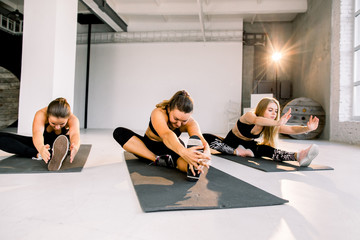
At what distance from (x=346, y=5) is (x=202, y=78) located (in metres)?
4.24

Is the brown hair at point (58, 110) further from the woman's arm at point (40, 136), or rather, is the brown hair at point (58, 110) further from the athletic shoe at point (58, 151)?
the athletic shoe at point (58, 151)

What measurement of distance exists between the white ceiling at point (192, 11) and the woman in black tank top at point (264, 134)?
14.2ft

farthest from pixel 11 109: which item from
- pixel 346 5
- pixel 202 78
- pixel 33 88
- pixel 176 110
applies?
pixel 346 5

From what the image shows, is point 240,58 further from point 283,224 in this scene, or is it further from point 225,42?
point 283,224

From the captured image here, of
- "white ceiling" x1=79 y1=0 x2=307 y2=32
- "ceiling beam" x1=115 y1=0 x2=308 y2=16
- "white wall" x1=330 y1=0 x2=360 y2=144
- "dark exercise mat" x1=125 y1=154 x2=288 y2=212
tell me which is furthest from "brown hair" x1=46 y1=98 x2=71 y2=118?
"ceiling beam" x1=115 y1=0 x2=308 y2=16

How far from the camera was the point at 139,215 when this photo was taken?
1051 mm

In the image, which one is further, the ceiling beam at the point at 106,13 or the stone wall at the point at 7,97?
the stone wall at the point at 7,97

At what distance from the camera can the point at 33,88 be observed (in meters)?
4.75

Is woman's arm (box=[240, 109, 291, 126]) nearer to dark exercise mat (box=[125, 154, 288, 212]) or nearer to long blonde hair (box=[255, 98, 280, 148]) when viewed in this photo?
long blonde hair (box=[255, 98, 280, 148])

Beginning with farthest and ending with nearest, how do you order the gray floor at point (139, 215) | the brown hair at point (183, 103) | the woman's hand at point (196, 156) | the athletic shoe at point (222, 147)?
the athletic shoe at point (222, 147) → the brown hair at point (183, 103) → the woman's hand at point (196, 156) → the gray floor at point (139, 215)

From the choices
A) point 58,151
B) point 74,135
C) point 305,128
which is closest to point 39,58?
point 74,135

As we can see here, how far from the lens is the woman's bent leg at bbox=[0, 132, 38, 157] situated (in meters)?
2.27

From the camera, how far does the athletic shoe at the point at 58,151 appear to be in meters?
1.79

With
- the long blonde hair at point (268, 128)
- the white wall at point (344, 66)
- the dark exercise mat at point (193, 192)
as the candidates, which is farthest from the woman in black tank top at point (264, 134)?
the white wall at point (344, 66)
